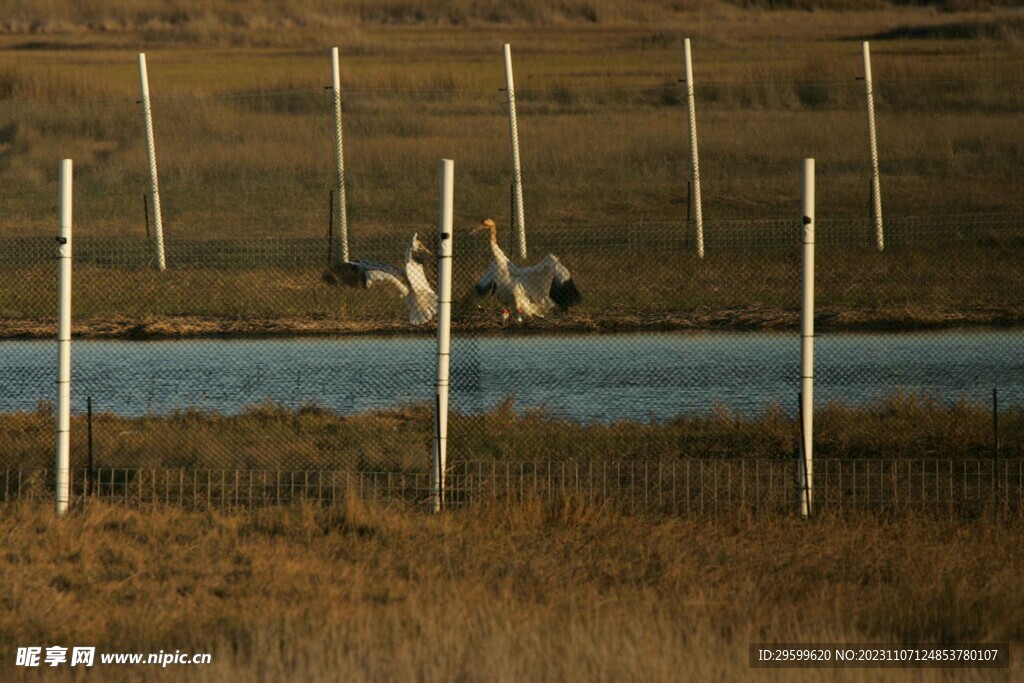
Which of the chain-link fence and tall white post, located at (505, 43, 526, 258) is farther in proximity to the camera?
Answer: tall white post, located at (505, 43, 526, 258)

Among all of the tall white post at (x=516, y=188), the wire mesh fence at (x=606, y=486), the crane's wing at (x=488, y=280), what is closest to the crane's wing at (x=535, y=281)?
the crane's wing at (x=488, y=280)

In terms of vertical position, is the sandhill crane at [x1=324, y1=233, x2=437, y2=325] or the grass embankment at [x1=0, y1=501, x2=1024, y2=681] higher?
the sandhill crane at [x1=324, y1=233, x2=437, y2=325]

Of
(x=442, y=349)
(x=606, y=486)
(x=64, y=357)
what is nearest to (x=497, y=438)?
(x=606, y=486)

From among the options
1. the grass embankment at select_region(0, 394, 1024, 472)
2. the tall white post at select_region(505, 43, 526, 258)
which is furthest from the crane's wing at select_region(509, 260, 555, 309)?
the grass embankment at select_region(0, 394, 1024, 472)

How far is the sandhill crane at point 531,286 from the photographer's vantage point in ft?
50.8

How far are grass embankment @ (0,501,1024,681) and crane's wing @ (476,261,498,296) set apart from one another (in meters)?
6.37

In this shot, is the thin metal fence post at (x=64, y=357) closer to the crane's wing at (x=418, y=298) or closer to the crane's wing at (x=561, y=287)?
the crane's wing at (x=418, y=298)

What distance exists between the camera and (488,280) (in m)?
15.5

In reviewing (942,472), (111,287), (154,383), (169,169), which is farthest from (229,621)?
(169,169)

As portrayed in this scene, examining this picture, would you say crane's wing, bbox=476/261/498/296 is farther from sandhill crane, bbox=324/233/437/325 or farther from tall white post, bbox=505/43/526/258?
tall white post, bbox=505/43/526/258

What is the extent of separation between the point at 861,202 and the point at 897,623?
55.0ft

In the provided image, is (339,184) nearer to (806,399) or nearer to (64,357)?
(64,357)

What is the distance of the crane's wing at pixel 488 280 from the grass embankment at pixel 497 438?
11.5 ft

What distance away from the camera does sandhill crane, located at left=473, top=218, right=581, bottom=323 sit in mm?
15469
